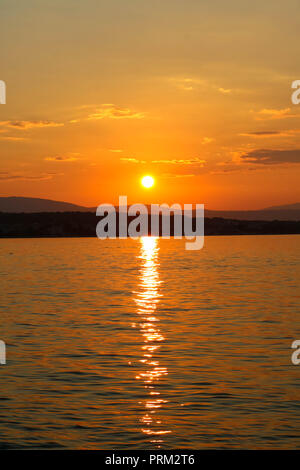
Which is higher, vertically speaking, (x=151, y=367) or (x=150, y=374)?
(x=151, y=367)

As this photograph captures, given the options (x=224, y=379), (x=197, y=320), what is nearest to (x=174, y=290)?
(x=197, y=320)

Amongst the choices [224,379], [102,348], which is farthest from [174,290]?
[224,379]

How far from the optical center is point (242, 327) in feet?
104

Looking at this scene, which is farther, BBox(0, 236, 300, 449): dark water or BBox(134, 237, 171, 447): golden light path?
BBox(134, 237, 171, 447): golden light path

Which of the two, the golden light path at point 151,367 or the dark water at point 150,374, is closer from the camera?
the dark water at point 150,374

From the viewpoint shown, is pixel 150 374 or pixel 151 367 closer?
pixel 150 374

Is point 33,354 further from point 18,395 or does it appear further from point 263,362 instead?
point 263,362

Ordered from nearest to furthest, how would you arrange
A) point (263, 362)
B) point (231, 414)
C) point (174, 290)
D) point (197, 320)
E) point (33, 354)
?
point (231, 414), point (263, 362), point (33, 354), point (197, 320), point (174, 290)

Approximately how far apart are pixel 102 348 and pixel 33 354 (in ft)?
9.06

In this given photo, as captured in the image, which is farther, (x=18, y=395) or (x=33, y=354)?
(x=33, y=354)
